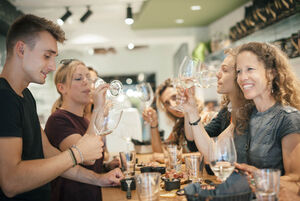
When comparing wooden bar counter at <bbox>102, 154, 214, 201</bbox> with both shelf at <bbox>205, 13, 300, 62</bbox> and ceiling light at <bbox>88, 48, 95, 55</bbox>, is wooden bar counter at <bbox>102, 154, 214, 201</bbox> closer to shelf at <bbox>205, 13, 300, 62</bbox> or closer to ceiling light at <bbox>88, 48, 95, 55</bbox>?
shelf at <bbox>205, 13, 300, 62</bbox>

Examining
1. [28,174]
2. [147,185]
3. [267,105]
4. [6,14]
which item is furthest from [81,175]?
[6,14]

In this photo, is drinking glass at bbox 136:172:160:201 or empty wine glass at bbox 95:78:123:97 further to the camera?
empty wine glass at bbox 95:78:123:97

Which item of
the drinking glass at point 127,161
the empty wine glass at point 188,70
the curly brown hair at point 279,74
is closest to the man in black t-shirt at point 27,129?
the drinking glass at point 127,161

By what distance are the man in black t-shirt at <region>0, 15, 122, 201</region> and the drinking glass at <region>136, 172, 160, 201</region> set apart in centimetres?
45

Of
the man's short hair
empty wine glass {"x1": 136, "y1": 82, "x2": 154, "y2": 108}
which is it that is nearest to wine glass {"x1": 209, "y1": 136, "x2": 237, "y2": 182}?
the man's short hair

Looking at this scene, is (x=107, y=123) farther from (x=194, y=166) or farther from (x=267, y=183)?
(x=267, y=183)

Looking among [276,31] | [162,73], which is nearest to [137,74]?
[162,73]

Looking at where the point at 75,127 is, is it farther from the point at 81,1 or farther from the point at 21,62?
the point at 81,1

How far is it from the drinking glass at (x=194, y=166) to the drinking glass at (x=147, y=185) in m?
0.38

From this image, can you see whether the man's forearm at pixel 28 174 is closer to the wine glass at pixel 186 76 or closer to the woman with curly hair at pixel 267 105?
the wine glass at pixel 186 76

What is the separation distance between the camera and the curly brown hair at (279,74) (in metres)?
1.61

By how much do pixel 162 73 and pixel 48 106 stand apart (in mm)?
3884

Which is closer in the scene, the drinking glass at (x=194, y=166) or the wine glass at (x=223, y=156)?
the wine glass at (x=223, y=156)

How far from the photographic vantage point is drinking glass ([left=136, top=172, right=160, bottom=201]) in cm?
107
